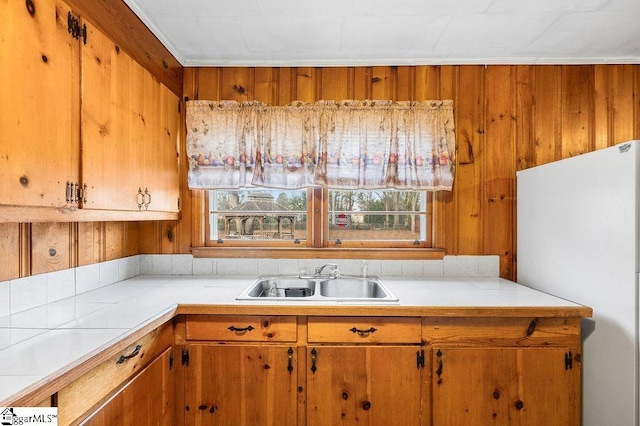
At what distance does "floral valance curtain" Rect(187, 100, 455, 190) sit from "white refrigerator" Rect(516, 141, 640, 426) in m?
0.69

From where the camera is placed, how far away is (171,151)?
217 centimetres

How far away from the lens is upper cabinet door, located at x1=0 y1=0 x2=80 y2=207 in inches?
41.0

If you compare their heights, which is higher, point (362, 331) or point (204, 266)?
point (204, 266)

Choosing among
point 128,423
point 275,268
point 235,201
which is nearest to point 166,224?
point 235,201

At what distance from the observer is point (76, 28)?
1.34 metres

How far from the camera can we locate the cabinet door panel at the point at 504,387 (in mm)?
1631

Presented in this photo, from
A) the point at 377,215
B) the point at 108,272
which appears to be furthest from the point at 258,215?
the point at 108,272

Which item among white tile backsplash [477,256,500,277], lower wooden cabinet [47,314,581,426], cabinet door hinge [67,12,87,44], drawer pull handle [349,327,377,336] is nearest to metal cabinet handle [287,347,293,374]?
lower wooden cabinet [47,314,581,426]

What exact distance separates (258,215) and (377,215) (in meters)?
0.86

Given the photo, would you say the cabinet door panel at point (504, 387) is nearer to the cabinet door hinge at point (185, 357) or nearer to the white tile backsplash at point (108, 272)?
the cabinet door hinge at point (185, 357)

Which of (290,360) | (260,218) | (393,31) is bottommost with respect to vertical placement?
(290,360)

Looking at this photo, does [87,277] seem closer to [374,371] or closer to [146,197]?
[146,197]

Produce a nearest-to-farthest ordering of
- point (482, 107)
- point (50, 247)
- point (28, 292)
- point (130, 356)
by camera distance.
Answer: point (130, 356), point (28, 292), point (50, 247), point (482, 107)

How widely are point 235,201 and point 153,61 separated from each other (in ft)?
3.28
